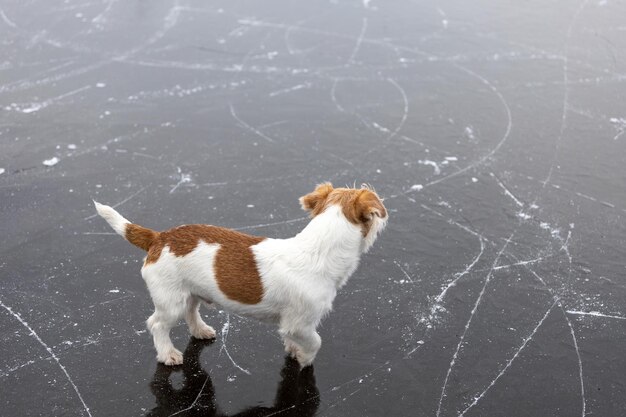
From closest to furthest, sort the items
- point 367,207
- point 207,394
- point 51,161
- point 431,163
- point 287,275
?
point 367,207 < point 287,275 < point 207,394 < point 51,161 < point 431,163

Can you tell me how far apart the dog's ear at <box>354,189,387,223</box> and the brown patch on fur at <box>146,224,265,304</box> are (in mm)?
808

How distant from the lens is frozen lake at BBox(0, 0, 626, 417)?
5410 mm

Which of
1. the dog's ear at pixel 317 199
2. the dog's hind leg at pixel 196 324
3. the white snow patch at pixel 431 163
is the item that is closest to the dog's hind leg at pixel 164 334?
the dog's hind leg at pixel 196 324

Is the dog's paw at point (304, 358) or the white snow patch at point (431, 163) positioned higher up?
the dog's paw at point (304, 358)

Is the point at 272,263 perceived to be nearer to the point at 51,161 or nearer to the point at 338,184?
the point at 338,184

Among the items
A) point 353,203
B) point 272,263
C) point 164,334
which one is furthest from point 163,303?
point 353,203

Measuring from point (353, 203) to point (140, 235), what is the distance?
5.13ft

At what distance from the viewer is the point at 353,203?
4863 millimetres

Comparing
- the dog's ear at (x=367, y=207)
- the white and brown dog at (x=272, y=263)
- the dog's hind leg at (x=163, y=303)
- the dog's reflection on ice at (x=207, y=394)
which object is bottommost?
the dog's reflection on ice at (x=207, y=394)

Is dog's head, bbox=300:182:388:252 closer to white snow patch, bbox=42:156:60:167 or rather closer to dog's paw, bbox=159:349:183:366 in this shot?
dog's paw, bbox=159:349:183:366

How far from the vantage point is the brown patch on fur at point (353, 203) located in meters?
4.82

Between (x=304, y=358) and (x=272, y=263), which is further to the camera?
(x=304, y=358)

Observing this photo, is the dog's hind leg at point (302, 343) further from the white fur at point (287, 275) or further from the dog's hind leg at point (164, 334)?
the dog's hind leg at point (164, 334)

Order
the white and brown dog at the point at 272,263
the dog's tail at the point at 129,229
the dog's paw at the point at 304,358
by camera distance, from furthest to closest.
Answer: the dog's paw at the point at 304,358 → the dog's tail at the point at 129,229 → the white and brown dog at the point at 272,263
